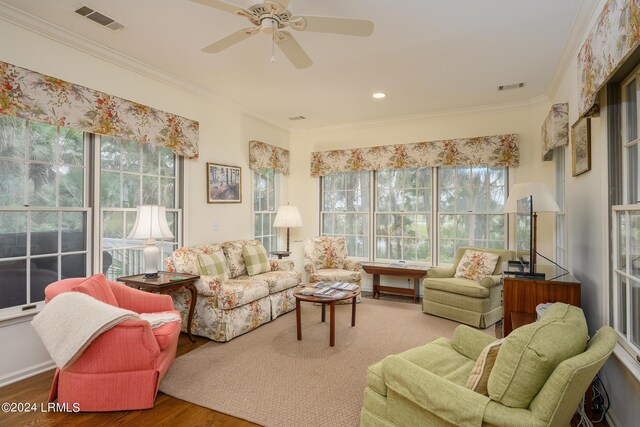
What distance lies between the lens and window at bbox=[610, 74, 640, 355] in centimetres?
190

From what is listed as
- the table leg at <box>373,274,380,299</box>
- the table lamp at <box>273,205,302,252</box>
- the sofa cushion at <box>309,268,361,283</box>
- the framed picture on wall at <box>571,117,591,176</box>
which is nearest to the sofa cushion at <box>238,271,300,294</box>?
the sofa cushion at <box>309,268,361,283</box>

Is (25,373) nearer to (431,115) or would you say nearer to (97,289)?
(97,289)

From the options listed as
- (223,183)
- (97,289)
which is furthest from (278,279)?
(97,289)

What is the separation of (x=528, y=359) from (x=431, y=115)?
174 inches

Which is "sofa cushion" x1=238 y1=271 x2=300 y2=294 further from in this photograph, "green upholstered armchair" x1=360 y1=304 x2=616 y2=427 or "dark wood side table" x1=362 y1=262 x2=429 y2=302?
"green upholstered armchair" x1=360 y1=304 x2=616 y2=427

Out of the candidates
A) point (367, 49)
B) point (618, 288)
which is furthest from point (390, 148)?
point (618, 288)

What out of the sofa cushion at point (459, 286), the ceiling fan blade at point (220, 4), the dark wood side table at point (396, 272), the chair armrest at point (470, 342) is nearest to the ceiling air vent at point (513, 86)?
the sofa cushion at point (459, 286)

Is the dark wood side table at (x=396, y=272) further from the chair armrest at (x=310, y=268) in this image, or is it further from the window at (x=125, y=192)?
the window at (x=125, y=192)

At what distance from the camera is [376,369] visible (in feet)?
5.98

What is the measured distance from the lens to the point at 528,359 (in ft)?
4.26

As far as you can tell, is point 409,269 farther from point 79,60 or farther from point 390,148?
point 79,60

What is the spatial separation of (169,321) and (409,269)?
10.9ft

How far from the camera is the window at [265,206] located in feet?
17.6

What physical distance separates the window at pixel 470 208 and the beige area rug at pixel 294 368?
1.44m
